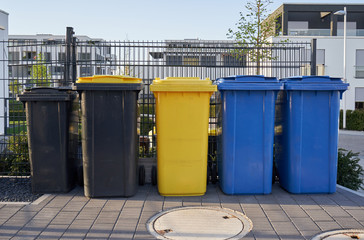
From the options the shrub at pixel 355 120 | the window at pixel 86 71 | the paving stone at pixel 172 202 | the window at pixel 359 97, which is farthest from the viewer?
the window at pixel 359 97

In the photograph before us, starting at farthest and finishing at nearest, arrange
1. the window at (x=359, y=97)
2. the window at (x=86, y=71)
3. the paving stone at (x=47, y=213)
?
the window at (x=359, y=97)
the window at (x=86, y=71)
the paving stone at (x=47, y=213)

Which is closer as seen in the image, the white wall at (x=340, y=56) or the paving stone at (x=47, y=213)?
the paving stone at (x=47, y=213)

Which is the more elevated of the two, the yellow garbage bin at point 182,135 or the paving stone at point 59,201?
the yellow garbage bin at point 182,135

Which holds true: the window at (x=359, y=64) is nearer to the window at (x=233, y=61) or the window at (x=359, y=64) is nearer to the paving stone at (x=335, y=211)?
the window at (x=233, y=61)

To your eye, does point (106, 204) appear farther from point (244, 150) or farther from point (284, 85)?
point (284, 85)

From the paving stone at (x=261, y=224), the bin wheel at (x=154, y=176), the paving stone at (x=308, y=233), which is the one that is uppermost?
the bin wheel at (x=154, y=176)

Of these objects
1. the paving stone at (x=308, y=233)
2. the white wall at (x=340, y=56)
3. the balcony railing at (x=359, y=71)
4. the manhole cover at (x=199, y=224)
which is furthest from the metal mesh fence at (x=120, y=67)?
the balcony railing at (x=359, y=71)

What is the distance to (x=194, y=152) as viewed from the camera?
15.3ft

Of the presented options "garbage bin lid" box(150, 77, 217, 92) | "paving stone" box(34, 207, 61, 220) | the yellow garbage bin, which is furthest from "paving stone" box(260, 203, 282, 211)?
"paving stone" box(34, 207, 61, 220)

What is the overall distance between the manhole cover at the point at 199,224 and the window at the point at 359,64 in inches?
1067

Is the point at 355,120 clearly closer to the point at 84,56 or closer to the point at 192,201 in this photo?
the point at 84,56

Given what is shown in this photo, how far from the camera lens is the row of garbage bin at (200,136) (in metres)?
4.55

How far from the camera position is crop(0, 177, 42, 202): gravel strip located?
4.63 metres

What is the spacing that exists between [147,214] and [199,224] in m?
0.66
